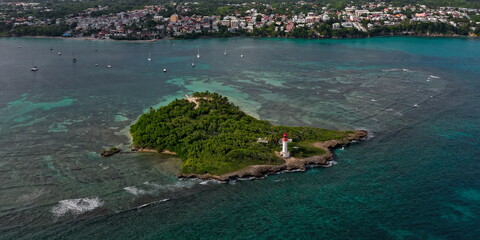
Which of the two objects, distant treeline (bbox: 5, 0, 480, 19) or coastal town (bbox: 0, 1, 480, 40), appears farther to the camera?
distant treeline (bbox: 5, 0, 480, 19)

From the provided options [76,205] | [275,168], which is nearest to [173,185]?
[76,205]

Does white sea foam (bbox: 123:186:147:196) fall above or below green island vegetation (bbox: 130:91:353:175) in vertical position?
below

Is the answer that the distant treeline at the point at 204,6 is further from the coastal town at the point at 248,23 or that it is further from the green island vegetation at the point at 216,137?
the green island vegetation at the point at 216,137

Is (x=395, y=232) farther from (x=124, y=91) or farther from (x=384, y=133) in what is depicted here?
(x=124, y=91)

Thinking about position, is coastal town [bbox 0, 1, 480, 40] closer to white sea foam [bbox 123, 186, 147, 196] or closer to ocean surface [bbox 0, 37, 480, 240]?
ocean surface [bbox 0, 37, 480, 240]

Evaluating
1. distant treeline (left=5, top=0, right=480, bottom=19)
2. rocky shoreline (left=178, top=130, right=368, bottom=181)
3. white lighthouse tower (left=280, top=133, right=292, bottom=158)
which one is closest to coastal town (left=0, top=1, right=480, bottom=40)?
distant treeline (left=5, top=0, right=480, bottom=19)

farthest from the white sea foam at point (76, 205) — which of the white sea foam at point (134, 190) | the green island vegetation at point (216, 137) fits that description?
the green island vegetation at point (216, 137)

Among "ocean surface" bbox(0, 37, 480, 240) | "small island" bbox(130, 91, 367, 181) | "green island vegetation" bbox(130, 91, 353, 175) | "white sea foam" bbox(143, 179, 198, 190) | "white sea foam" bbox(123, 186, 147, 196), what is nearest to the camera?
"ocean surface" bbox(0, 37, 480, 240)
